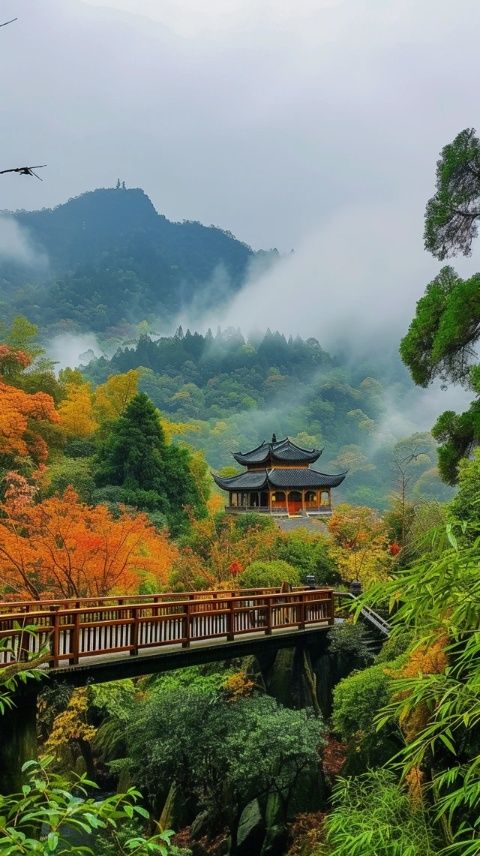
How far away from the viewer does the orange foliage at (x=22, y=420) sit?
24312 mm

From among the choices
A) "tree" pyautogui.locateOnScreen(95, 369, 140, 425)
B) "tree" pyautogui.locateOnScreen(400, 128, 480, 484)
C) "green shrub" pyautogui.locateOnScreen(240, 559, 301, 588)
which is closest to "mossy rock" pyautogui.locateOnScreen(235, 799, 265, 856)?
"green shrub" pyautogui.locateOnScreen(240, 559, 301, 588)

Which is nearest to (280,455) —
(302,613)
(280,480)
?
(280,480)

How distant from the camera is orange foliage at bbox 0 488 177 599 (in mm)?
15797

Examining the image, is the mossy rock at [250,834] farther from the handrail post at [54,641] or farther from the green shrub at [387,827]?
the handrail post at [54,641]

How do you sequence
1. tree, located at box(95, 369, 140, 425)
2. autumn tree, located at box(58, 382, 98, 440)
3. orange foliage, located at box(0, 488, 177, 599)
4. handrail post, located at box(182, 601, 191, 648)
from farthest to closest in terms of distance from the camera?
tree, located at box(95, 369, 140, 425) < autumn tree, located at box(58, 382, 98, 440) < orange foliage, located at box(0, 488, 177, 599) < handrail post, located at box(182, 601, 191, 648)

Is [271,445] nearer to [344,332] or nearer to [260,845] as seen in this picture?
[260,845]

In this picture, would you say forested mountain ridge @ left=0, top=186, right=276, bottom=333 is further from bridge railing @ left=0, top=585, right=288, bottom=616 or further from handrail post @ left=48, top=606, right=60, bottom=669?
handrail post @ left=48, top=606, right=60, bottom=669

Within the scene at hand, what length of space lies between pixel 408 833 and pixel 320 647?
23.4 ft

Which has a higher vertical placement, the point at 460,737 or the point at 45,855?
the point at 45,855

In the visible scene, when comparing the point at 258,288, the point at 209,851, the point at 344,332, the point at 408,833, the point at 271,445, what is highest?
the point at 258,288

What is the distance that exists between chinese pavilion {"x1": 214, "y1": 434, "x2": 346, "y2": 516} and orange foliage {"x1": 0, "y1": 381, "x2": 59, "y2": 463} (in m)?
13.4

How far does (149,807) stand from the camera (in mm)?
11289

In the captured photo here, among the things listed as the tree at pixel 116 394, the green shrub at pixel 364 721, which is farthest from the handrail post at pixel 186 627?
the tree at pixel 116 394

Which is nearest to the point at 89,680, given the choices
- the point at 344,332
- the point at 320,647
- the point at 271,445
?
the point at 320,647
